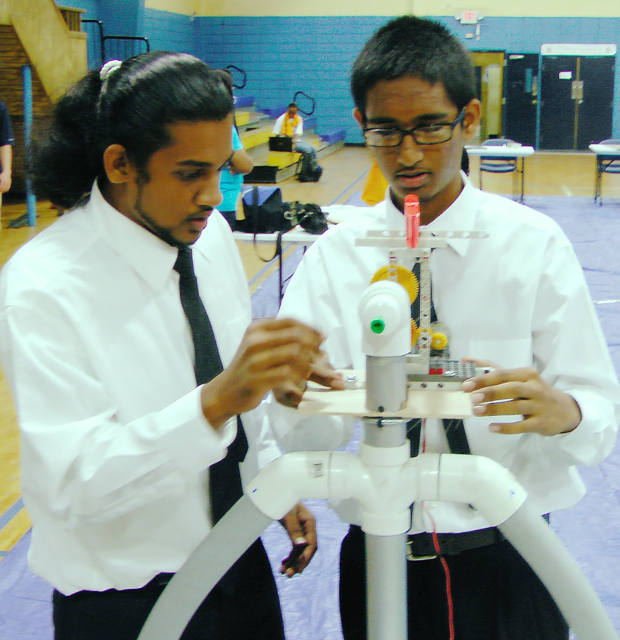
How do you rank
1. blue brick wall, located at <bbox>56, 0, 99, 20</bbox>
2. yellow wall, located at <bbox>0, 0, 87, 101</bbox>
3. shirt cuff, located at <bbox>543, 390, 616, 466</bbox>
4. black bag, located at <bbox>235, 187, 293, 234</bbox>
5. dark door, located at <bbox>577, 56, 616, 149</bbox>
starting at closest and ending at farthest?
shirt cuff, located at <bbox>543, 390, 616, 466</bbox>
black bag, located at <bbox>235, 187, 293, 234</bbox>
yellow wall, located at <bbox>0, 0, 87, 101</bbox>
blue brick wall, located at <bbox>56, 0, 99, 20</bbox>
dark door, located at <bbox>577, 56, 616, 149</bbox>

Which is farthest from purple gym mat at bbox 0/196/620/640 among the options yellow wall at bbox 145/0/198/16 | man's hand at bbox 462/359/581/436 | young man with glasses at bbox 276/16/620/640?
yellow wall at bbox 145/0/198/16

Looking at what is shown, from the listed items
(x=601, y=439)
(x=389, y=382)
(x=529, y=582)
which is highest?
(x=389, y=382)

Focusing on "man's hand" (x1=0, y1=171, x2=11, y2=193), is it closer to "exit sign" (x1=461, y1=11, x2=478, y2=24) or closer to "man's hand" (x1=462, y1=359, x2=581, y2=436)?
"man's hand" (x1=462, y1=359, x2=581, y2=436)

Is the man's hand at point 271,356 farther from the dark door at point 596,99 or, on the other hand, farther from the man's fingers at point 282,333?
the dark door at point 596,99

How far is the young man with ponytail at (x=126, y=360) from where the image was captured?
815 millimetres

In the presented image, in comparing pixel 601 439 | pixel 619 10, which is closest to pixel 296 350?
pixel 601 439

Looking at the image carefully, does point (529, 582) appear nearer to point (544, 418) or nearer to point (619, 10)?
point (544, 418)

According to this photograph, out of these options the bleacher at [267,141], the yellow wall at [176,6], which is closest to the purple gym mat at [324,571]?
the bleacher at [267,141]

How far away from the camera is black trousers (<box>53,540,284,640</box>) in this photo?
39.1 inches

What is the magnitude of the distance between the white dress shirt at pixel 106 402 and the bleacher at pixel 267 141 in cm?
865

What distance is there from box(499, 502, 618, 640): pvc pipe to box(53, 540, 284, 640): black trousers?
51 centimetres

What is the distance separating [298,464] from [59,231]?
1.67 ft

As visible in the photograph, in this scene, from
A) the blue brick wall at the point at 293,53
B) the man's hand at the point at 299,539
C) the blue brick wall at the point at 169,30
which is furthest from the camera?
the blue brick wall at the point at 293,53

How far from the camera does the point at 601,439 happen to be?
895mm
